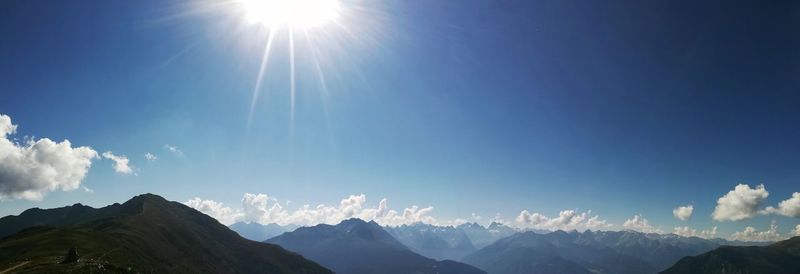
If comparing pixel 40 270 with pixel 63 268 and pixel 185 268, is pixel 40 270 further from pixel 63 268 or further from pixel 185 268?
pixel 185 268

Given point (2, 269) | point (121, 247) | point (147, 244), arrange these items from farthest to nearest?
point (147, 244)
point (121, 247)
point (2, 269)

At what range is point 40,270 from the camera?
223 ft

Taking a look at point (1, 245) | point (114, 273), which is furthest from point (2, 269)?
point (1, 245)

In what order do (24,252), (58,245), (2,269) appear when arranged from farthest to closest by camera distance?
(58,245) < (24,252) < (2,269)

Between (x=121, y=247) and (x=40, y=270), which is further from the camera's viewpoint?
(x=121, y=247)

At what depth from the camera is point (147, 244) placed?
182000 millimetres

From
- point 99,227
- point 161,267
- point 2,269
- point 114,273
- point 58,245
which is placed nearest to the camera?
point 114,273

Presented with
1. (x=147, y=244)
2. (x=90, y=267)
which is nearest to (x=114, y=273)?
(x=90, y=267)

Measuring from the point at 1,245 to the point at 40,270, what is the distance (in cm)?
7177

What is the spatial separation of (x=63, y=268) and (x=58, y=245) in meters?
58.5

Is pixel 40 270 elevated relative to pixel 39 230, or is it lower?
lower

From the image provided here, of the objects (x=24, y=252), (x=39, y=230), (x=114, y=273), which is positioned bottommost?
(x=114, y=273)

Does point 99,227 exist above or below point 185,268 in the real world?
Answer: above

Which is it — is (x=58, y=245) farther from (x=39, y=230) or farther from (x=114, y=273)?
(x=114, y=273)
